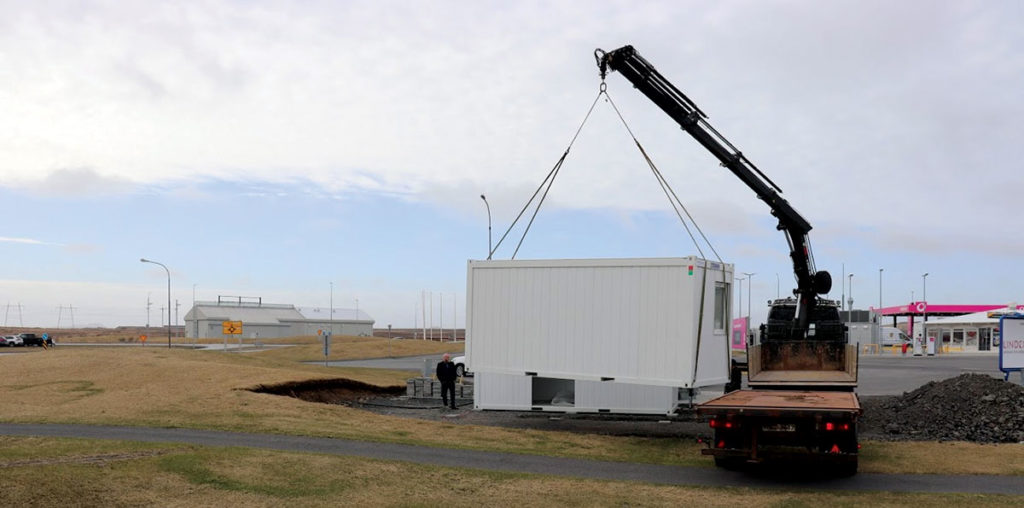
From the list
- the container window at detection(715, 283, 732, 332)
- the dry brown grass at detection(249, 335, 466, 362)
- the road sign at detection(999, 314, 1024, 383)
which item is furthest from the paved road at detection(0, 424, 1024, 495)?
the dry brown grass at detection(249, 335, 466, 362)

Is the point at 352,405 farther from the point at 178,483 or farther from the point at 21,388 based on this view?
the point at 178,483

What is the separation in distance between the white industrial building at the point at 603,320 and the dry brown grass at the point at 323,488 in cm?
449

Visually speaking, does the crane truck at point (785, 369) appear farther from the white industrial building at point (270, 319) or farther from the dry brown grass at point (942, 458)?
the white industrial building at point (270, 319)

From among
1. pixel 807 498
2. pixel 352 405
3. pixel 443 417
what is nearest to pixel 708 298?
pixel 807 498

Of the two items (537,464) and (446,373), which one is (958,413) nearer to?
(537,464)

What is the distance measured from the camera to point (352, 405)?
26438 millimetres

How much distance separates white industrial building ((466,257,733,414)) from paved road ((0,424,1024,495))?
→ 292 cm

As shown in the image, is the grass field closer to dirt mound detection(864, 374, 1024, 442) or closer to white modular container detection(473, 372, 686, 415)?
dirt mound detection(864, 374, 1024, 442)

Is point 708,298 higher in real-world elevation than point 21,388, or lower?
higher

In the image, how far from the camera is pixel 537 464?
13.8 m

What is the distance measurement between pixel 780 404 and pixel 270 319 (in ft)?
327

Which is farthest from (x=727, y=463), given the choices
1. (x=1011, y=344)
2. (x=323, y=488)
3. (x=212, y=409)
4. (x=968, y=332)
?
(x=968, y=332)

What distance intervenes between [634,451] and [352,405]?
13.1 m

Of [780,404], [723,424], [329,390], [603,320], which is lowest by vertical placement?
[329,390]
